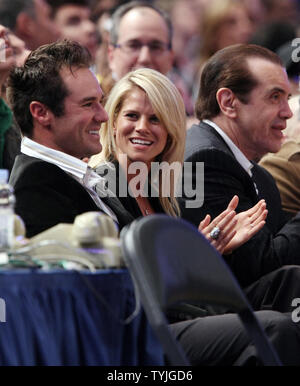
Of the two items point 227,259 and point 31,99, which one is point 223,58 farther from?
point 31,99

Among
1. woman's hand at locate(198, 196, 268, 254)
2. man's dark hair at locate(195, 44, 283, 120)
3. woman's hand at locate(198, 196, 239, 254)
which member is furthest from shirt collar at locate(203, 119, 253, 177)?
woman's hand at locate(198, 196, 239, 254)

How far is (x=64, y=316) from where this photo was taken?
2.38 metres

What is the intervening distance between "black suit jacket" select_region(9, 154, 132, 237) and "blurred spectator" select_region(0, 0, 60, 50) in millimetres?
1982

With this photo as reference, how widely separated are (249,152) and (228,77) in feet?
1.24

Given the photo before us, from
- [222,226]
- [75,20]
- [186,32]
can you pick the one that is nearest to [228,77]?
[222,226]

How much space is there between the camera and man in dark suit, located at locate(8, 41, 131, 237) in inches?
121

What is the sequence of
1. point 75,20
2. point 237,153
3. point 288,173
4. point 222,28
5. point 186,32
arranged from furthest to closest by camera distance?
point 186,32
point 222,28
point 75,20
point 288,173
point 237,153

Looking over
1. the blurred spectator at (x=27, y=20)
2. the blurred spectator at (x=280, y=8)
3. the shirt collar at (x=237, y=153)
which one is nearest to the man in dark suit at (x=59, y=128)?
the shirt collar at (x=237, y=153)

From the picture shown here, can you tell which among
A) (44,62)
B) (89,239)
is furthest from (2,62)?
(89,239)

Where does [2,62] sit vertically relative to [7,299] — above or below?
above

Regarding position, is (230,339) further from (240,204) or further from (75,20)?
(75,20)

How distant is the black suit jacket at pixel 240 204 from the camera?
3.93 metres
